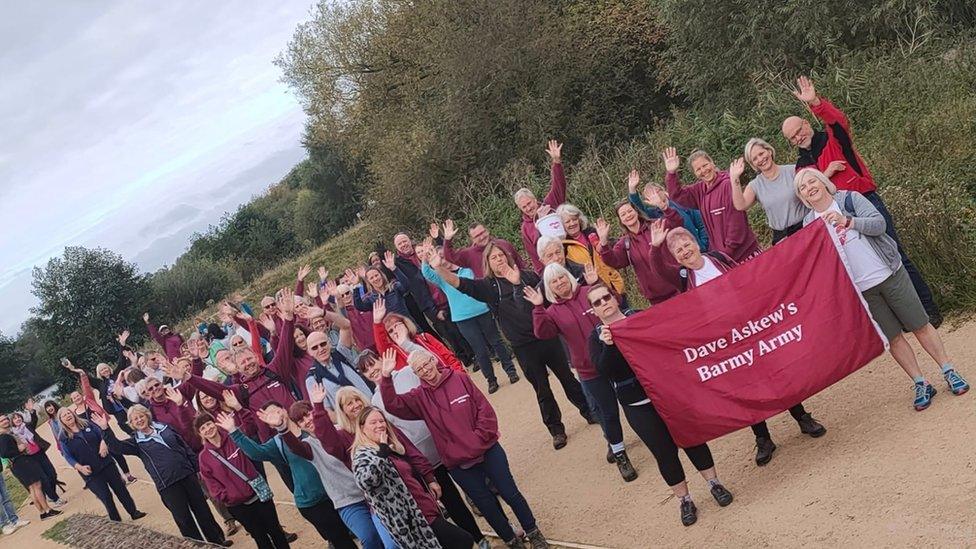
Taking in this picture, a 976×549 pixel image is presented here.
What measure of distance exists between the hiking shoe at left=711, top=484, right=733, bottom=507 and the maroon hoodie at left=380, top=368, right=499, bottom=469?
5.37 ft

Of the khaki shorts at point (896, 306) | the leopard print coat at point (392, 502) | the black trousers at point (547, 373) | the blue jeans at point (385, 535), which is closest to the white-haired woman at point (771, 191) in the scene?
the khaki shorts at point (896, 306)

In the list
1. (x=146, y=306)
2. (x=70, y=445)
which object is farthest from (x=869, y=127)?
(x=146, y=306)

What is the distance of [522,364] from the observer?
26.6ft

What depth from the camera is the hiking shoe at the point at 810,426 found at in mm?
6227

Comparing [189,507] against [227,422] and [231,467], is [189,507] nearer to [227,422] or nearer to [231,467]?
[231,467]

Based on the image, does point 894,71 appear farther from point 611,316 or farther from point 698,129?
point 611,316

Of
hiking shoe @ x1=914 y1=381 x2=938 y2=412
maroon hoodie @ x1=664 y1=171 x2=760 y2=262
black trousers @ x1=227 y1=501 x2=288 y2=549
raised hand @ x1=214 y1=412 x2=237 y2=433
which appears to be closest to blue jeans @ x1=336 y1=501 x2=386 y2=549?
raised hand @ x1=214 y1=412 x2=237 y2=433

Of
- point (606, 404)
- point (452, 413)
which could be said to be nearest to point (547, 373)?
point (606, 404)

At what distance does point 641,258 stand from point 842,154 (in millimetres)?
1899

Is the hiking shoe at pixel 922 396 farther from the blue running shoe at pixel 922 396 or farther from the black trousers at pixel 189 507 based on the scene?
the black trousers at pixel 189 507

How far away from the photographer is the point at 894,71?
44.9 feet

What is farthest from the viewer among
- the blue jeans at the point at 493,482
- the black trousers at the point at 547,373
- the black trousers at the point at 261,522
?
the black trousers at the point at 261,522

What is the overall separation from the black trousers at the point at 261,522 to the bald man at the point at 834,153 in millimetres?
5985

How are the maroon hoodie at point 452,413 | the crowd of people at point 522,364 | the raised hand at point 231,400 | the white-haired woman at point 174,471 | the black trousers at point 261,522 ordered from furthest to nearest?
the white-haired woman at point 174,471 → the black trousers at point 261,522 → the raised hand at point 231,400 → the maroon hoodie at point 452,413 → the crowd of people at point 522,364
